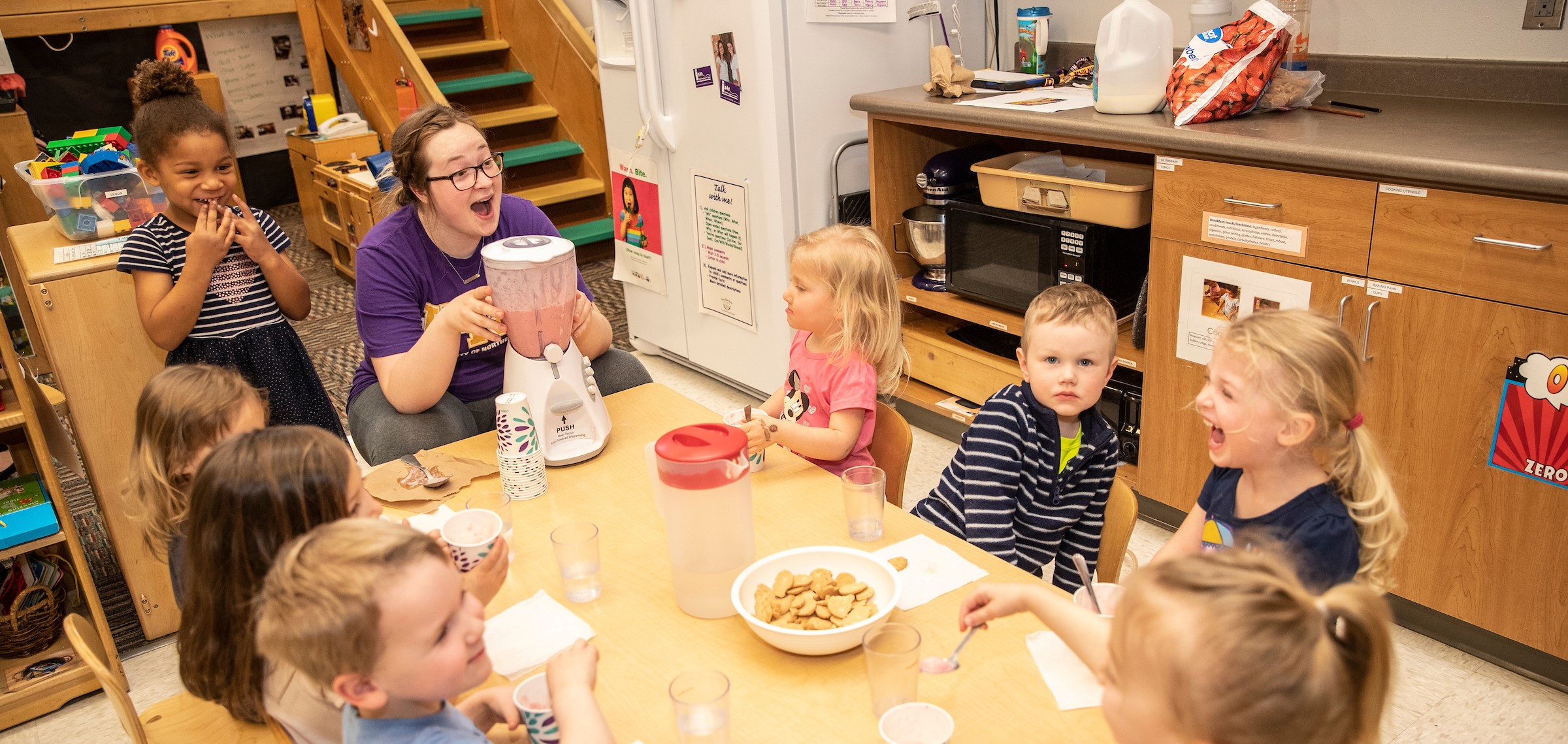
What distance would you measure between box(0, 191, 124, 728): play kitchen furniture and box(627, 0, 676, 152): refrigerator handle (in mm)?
1942

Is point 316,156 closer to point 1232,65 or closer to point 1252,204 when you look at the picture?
point 1232,65

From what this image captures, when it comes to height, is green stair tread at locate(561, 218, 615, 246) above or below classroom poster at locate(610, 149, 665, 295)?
below

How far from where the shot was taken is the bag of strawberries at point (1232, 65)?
7.85 ft

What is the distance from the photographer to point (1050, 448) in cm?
177

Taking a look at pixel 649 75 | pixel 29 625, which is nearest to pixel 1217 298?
pixel 649 75

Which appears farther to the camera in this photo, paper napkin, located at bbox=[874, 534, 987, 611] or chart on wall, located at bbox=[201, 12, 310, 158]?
chart on wall, located at bbox=[201, 12, 310, 158]

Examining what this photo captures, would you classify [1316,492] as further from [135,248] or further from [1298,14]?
[135,248]

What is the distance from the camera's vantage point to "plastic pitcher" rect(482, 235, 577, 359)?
180cm

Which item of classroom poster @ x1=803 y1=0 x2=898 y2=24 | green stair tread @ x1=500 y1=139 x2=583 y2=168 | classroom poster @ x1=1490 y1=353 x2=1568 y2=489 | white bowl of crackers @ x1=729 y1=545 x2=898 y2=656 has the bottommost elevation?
classroom poster @ x1=1490 y1=353 x2=1568 y2=489

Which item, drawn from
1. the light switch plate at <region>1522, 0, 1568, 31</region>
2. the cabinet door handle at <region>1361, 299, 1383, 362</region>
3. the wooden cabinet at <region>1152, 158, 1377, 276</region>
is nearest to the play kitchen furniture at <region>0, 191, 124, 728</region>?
the wooden cabinet at <region>1152, 158, 1377, 276</region>

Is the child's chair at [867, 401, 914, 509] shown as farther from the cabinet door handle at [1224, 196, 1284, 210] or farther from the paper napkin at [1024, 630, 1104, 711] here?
the cabinet door handle at [1224, 196, 1284, 210]

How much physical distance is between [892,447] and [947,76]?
146 cm

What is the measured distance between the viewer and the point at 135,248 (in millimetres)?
2205

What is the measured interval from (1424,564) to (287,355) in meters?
2.57
